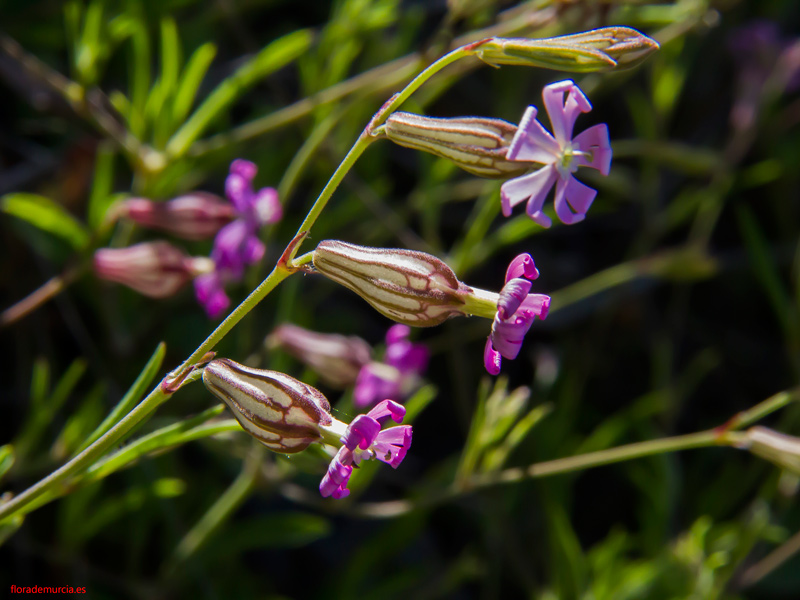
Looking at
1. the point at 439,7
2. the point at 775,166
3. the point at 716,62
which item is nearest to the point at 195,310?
the point at 439,7

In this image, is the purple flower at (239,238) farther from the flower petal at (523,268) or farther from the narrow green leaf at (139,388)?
the flower petal at (523,268)

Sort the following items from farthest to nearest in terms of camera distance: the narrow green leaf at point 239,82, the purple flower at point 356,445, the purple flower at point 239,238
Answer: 1. the narrow green leaf at point 239,82
2. the purple flower at point 239,238
3. the purple flower at point 356,445

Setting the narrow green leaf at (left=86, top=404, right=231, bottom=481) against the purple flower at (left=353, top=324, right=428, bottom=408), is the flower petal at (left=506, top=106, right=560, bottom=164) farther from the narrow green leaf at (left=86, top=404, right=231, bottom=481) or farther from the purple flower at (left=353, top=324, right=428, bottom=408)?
the purple flower at (left=353, top=324, right=428, bottom=408)

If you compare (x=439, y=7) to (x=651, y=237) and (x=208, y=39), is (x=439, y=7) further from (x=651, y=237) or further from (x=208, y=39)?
(x=651, y=237)

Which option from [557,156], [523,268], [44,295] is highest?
[557,156]

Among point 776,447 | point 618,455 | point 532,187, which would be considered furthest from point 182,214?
point 776,447

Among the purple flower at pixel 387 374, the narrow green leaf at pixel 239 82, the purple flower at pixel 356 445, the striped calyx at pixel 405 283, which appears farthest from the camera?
the narrow green leaf at pixel 239 82

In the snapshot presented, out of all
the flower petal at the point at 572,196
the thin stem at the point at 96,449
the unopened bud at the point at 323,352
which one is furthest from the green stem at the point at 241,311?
the unopened bud at the point at 323,352

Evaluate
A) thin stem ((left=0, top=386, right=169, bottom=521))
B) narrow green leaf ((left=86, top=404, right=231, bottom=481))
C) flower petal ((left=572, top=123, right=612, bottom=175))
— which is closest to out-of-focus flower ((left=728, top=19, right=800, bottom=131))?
flower petal ((left=572, top=123, right=612, bottom=175))

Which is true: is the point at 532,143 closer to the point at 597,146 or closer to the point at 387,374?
the point at 597,146
